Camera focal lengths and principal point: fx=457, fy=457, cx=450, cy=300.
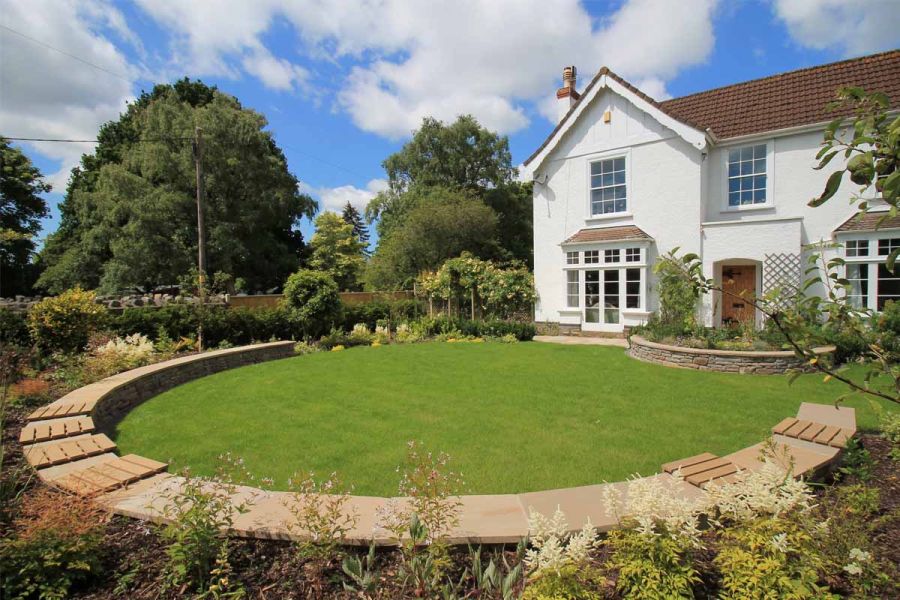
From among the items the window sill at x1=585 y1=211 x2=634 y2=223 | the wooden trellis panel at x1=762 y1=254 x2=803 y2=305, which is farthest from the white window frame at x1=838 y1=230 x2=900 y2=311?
the window sill at x1=585 y1=211 x2=634 y2=223

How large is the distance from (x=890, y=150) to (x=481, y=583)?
8.31 feet

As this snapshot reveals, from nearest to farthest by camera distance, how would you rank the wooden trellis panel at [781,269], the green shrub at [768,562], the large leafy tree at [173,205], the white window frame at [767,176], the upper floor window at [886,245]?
the green shrub at [768,562] → the upper floor window at [886,245] → the wooden trellis panel at [781,269] → the white window frame at [767,176] → the large leafy tree at [173,205]

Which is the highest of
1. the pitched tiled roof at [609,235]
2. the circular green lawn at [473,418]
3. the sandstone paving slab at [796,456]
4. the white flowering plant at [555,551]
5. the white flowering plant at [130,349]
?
the pitched tiled roof at [609,235]

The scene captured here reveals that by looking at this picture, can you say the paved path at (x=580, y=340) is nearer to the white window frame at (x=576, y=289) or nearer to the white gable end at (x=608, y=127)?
the white window frame at (x=576, y=289)

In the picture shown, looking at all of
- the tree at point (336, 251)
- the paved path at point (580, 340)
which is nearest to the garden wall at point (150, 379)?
the paved path at point (580, 340)

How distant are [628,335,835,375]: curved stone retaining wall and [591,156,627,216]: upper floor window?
6.57 metres

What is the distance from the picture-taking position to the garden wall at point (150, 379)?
603cm

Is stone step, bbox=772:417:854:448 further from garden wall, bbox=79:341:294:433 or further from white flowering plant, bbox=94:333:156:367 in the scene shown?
white flowering plant, bbox=94:333:156:367

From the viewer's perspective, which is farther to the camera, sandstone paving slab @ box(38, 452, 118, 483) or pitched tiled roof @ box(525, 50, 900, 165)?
pitched tiled roof @ box(525, 50, 900, 165)

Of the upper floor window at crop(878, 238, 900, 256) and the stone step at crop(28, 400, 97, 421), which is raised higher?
the upper floor window at crop(878, 238, 900, 256)

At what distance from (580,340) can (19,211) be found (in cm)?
3216

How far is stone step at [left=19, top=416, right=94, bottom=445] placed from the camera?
181 inches

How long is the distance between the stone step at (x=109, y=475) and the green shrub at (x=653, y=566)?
3.60 m

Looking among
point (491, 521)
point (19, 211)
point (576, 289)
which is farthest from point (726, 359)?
point (19, 211)
